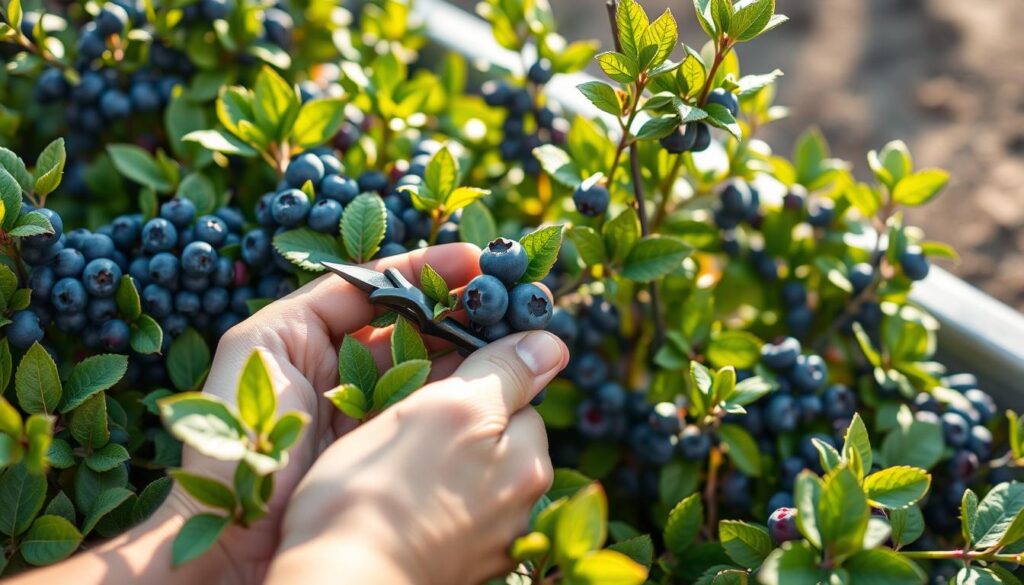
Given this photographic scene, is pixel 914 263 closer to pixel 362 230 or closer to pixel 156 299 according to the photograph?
pixel 362 230

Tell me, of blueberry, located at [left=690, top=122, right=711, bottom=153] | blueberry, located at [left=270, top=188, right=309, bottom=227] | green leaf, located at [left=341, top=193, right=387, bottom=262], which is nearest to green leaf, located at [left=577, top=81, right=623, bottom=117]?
blueberry, located at [left=690, top=122, right=711, bottom=153]

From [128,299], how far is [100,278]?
0.16 feet

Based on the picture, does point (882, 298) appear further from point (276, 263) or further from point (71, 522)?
point (71, 522)

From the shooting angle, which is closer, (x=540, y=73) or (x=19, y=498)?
(x=19, y=498)

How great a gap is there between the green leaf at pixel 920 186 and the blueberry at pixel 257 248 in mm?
1108

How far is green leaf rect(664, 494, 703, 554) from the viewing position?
4.40 feet

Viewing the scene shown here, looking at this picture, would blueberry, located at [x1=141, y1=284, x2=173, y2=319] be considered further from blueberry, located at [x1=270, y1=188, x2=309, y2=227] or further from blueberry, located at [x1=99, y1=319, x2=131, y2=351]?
blueberry, located at [x1=270, y1=188, x2=309, y2=227]

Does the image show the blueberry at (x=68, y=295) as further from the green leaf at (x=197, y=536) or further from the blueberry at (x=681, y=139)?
the blueberry at (x=681, y=139)

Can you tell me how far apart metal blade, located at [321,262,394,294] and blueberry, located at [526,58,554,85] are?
2.11 ft

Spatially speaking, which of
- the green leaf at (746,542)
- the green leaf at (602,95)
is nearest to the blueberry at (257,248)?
the green leaf at (602,95)


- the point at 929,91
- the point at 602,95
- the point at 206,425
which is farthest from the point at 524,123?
the point at 929,91

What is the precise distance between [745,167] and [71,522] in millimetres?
1242

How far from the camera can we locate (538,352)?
3.73ft

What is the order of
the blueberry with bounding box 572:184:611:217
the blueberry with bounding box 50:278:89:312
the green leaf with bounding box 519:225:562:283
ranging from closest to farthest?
1. the green leaf with bounding box 519:225:562:283
2. the blueberry with bounding box 50:278:89:312
3. the blueberry with bounding box 572:184:611:217
